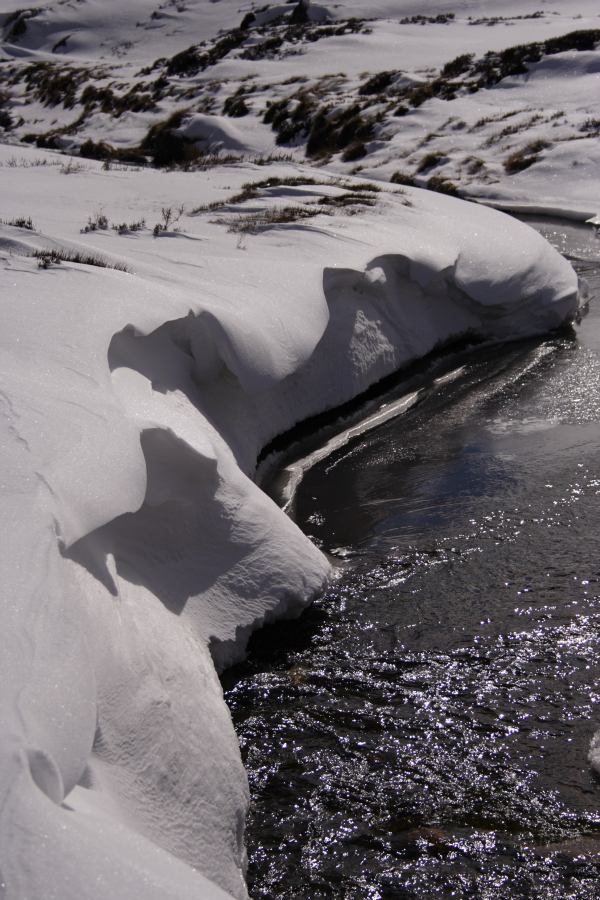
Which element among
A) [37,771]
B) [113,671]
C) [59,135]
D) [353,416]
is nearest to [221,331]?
[353,416]

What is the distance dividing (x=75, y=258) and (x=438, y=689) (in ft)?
16.1

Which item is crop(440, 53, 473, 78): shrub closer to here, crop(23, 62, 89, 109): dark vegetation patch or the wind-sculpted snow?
crop(23, 62, 89, 109): dark vegetation patch

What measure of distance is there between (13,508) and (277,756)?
1.73m

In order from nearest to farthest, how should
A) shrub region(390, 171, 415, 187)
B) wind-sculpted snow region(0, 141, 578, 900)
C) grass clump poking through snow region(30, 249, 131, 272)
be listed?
1. wind-sculpted snow region(0, 141, 578, 900)
2. grass clump poking through snow region(30, 249, 131, 272)
3. shrub region(390, 171, 415, 187)

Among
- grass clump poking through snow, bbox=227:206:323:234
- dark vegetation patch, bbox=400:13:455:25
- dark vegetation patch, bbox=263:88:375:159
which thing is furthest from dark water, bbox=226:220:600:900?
dark vegetation patch, bbox=400:13:455:25

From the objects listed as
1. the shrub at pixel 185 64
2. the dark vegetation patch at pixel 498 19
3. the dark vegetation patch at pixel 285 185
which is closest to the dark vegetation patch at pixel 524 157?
the dark vegetation patch at pixel 285 185

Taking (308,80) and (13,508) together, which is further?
(308,80)

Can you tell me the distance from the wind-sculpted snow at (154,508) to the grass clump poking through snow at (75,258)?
0.15m

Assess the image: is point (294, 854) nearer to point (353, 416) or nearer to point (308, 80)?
point (353, 416)

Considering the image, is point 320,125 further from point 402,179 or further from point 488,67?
point 402,179

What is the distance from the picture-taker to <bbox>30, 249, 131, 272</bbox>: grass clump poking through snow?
25.3 ft

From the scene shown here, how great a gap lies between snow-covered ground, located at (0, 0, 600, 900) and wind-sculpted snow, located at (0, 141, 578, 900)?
13mm

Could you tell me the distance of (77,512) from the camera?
4164 mm

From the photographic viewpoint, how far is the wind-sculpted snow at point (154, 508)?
10.1 ft
